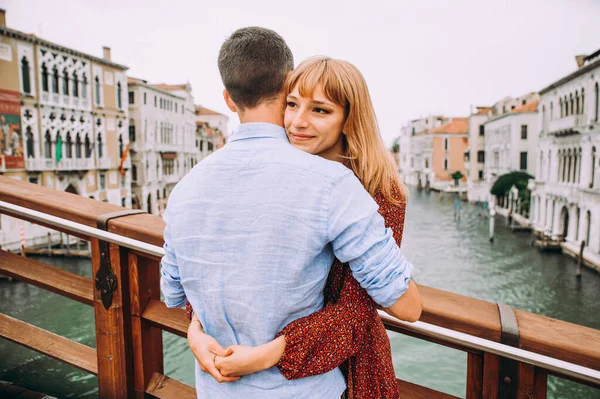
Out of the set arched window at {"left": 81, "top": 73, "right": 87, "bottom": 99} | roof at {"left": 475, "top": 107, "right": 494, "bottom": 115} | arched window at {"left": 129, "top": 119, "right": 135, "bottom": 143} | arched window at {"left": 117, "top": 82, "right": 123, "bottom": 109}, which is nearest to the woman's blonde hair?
arched window at {"left": 81, "top": 73, "right": 87, "bottom": 99}

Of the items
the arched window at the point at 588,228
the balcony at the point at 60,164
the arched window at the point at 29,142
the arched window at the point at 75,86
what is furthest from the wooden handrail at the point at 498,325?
the arched window at the point at 75,86

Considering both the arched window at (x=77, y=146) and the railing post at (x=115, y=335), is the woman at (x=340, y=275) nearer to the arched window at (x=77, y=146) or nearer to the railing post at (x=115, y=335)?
the railing post at (x=115, y=335)

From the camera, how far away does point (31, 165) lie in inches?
716

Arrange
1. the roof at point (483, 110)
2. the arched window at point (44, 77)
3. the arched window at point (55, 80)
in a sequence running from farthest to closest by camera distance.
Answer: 1. the roof at point (483, 110)
2. the arched window at point (55, 80)
3. the arched window at point (44, 77)

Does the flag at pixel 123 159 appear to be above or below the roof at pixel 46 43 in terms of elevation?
below

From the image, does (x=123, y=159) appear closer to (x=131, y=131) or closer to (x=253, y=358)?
(x=131, y=131)

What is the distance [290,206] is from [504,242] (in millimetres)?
25020

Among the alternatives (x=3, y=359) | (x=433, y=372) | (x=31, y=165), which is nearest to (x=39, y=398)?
(x=3, y=359)

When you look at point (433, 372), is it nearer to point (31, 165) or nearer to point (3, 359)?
point (3, 359)

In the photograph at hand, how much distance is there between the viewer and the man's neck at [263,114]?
100cm

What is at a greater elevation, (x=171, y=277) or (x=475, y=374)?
(x=171, y=277)

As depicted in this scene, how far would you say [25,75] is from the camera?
59.2 feet

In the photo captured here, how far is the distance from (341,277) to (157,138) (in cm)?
2878

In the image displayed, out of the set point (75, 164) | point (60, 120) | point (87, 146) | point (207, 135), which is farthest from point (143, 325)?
point (207, 135)
